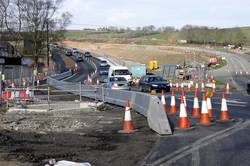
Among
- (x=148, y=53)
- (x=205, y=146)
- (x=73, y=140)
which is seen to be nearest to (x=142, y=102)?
(x=73, y=140)

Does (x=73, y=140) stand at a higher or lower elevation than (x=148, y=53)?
higher

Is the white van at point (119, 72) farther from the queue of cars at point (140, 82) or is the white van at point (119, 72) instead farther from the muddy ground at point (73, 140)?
the muddy ground at point (73, 140)

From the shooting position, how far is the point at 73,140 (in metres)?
14.8

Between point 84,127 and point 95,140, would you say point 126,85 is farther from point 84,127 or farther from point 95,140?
point 95,140

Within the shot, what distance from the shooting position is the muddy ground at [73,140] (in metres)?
11.3

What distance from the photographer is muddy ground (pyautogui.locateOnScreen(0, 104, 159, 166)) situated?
11258 mm

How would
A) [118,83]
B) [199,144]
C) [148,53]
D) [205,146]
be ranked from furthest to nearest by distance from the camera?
1. [148,53]
2. [118,83]
3. [199,144]
4. [205,146]

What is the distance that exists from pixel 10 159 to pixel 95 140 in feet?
12.7

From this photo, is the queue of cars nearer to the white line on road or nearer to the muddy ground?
the muddy ground

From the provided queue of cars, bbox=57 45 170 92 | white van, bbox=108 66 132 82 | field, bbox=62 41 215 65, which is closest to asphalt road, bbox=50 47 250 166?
queue of cars, bbox=57 45 170 92

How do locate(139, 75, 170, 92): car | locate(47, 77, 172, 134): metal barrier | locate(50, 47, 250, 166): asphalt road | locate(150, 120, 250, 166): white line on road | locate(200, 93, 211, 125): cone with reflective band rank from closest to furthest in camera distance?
locate(50, 47, 250, 166): asphalt road, locate(150, 120, 250, 166): white line on road, locate(47, 77, 172, 134): metal barrier, locate(200, 93, 211, 125): cone with reflective band, locate(139, 75, 170, 92): car

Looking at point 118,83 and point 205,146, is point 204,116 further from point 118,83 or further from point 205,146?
point 118,83

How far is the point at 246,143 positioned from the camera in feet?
41.8

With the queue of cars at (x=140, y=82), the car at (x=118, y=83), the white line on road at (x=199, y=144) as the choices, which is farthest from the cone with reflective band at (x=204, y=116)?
the car at (x=118, y=83)
